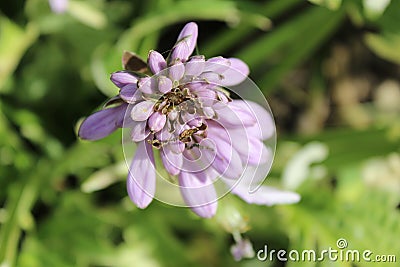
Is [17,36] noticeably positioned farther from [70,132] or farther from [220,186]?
[220,186]

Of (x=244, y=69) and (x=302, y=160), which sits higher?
(x=244, y=69)

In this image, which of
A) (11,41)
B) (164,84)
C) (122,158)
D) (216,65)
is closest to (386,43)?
(122,158)

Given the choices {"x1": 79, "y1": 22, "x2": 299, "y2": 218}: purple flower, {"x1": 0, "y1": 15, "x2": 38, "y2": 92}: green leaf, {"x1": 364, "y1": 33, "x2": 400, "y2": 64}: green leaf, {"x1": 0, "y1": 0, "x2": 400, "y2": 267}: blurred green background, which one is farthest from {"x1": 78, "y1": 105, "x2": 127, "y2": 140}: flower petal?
{"x1": 364, "y1": 33, "x2": 400, "y2": 64}: green leaf

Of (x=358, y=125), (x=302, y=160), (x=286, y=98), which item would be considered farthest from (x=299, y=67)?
(x=302, y=160)

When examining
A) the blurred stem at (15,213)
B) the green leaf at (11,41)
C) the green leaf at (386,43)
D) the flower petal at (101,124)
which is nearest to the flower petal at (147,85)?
the flower petal at (101,124)

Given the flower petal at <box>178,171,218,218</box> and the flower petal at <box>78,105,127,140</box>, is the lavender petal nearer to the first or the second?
the flower petal at <box>78,105,127,140</box>

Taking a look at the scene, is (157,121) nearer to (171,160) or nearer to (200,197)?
(171,160)

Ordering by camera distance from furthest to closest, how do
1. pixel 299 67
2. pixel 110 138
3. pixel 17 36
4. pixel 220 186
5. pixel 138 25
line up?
pixel 299 67, pixel 17 36, pixel 138 25, pixel 110 138, pixel 220 186

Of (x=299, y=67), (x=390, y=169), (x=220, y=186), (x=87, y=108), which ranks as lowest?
(x=390, y=169)
